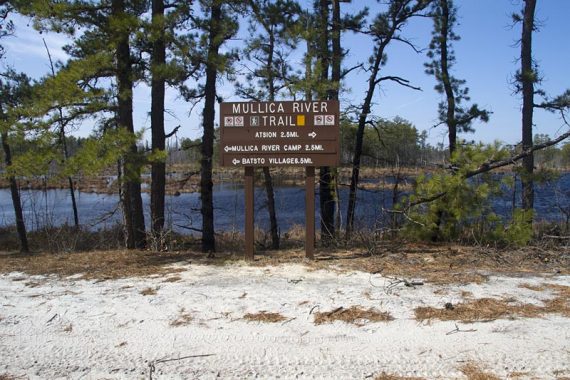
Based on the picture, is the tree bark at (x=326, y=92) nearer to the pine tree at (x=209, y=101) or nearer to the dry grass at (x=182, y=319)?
the pine tree at (x=209, y=101)

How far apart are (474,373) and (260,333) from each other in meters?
1.86

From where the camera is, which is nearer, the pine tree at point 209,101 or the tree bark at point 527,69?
the pine tree at point 209,101

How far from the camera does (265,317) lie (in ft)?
15.7

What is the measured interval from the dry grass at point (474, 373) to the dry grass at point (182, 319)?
255 centimetres

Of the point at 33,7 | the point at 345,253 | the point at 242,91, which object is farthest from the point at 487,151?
the point at 33,7

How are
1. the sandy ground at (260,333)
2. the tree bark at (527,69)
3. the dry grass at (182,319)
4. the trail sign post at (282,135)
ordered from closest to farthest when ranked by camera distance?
the sandy ground at (260,333), the dry grass at (182,319), the trail sign post at (282,135), the tree bark at (527,69)

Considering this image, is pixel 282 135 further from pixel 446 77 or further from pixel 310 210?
pixel 446 77

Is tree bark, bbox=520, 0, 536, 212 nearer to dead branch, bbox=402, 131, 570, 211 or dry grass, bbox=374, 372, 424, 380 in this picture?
dead branch, bbox=402, 131, 570, 211

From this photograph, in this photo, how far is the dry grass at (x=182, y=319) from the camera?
465 centimetres

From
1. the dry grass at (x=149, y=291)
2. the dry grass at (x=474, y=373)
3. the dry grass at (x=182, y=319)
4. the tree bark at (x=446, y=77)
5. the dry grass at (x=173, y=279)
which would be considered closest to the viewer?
the dry grass at (x=474, y=373)

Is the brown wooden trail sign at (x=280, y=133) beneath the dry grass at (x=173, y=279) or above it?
above

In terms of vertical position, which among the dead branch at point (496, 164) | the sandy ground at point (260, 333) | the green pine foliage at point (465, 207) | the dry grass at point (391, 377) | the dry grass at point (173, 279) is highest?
the dead branch at point (496, 164)

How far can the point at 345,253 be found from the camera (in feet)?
26.8

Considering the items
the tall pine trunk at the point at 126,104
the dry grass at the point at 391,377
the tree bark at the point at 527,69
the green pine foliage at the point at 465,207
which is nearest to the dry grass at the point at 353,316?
the dry grass at the point at 391,377
